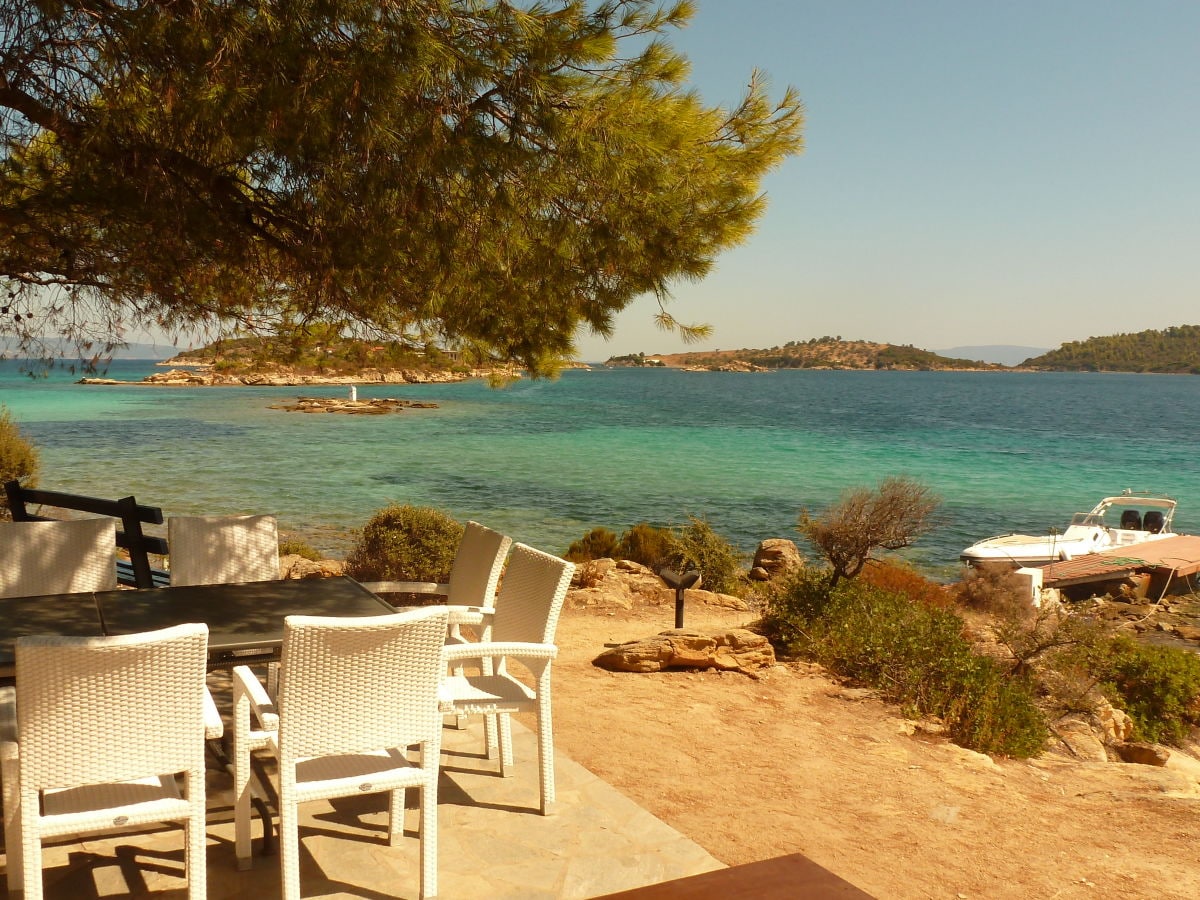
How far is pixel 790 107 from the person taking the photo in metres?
4.66

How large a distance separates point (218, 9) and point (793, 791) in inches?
161

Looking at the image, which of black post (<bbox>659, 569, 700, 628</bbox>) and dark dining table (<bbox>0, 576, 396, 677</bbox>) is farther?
black post (<bbox>659, 569, 700, 628</bbox>)

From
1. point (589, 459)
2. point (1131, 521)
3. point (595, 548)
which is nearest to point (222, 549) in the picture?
point (595, 548)

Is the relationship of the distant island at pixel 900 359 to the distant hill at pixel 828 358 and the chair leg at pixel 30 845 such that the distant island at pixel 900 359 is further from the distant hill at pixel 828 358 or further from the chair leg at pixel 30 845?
the chair leg at pixel 30 845

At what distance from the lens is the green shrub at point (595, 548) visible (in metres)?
13.1

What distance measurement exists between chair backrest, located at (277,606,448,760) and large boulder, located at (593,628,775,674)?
11.8 feet

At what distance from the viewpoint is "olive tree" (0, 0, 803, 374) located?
3.69 meters

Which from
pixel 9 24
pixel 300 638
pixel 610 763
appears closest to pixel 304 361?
pixel 9 24

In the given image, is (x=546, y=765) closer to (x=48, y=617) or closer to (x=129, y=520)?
(x=48, y=617)

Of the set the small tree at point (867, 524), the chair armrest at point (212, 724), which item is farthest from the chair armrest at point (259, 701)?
the small tree at point (867, 524)

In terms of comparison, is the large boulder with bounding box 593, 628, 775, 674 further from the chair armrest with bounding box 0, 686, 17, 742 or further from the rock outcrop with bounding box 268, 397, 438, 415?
the rock outcrop with bounding box 268, 397, 438, 415

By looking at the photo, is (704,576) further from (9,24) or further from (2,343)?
(9,24)

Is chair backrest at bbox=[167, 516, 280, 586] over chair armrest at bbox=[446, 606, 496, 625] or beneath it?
over

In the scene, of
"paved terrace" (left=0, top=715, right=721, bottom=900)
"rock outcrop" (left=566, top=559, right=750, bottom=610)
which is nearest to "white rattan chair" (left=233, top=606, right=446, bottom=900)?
"paved terrace" (left=0, top=715, right=721, bottom=900)
